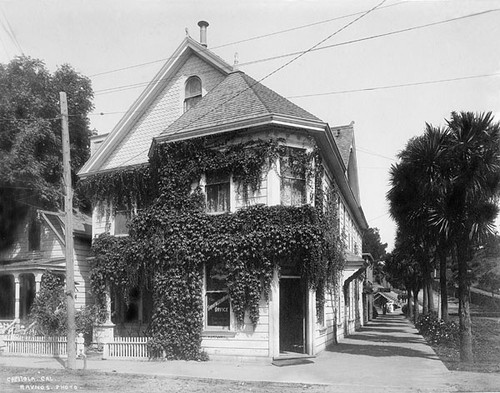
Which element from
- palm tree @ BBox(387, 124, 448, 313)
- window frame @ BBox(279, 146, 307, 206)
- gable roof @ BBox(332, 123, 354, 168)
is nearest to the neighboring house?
window frame @ BBox(279, 146, 307, 206)

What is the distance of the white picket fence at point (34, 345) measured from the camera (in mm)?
16906

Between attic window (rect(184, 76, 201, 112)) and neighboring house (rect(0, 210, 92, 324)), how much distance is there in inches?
289

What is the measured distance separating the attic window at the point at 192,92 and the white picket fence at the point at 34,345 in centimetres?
979

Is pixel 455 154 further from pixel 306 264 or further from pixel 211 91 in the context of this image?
pixel 211 91

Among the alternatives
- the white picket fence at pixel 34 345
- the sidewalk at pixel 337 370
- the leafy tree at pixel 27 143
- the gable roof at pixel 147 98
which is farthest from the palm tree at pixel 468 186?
the leafy tree at pixel 27 143

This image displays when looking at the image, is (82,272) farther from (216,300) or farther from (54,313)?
(216,300)

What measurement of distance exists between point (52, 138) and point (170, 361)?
16.5 metres

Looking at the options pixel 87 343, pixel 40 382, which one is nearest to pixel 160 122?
pixel 87 343

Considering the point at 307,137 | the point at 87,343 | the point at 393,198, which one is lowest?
the point at 87,343

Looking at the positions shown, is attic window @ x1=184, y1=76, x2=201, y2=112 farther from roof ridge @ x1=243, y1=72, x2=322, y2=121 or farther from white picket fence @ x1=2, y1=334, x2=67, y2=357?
white picket fence @ x1=2, y1=334, x2=67, y2=357

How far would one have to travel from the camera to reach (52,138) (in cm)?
2725

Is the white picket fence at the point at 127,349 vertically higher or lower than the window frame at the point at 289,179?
lower

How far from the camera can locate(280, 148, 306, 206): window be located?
52.3ft

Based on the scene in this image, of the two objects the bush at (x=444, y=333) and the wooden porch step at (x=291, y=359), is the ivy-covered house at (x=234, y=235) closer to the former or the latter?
the wooden porch step at (x=291, y=359)
